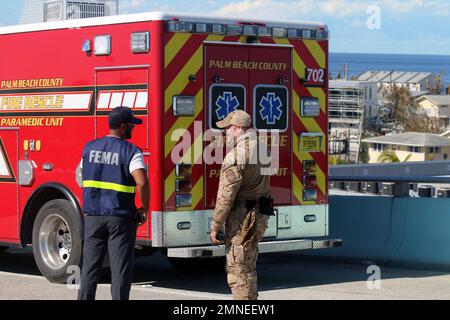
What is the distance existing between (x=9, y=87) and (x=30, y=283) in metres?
2.37

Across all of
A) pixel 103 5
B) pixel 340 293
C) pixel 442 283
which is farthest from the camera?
pixel 103 5

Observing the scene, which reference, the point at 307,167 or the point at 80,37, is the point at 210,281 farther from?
the point at 80,37

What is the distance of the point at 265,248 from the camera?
11.7 metres

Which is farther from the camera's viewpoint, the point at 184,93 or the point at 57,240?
the point at 57,240

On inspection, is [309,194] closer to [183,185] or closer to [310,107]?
[310,107]

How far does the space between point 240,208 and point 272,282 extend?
3132 millimetres

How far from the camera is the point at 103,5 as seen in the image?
1359cm

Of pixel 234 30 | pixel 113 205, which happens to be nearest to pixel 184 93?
pixel 234 30

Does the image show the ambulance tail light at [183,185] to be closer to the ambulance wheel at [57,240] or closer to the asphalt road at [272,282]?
the asphalt road at [272,282]

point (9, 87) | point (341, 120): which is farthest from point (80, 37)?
→ point (341, 120)

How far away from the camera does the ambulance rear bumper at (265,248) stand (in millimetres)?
11203

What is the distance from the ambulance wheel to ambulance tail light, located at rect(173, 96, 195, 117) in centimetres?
161

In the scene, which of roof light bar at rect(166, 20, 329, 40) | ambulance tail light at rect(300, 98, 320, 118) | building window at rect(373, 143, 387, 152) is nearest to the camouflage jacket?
roof light bar at rect(166, 20, 329, 40)

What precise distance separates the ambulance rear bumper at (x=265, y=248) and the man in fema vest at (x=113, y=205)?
7.59 feet
